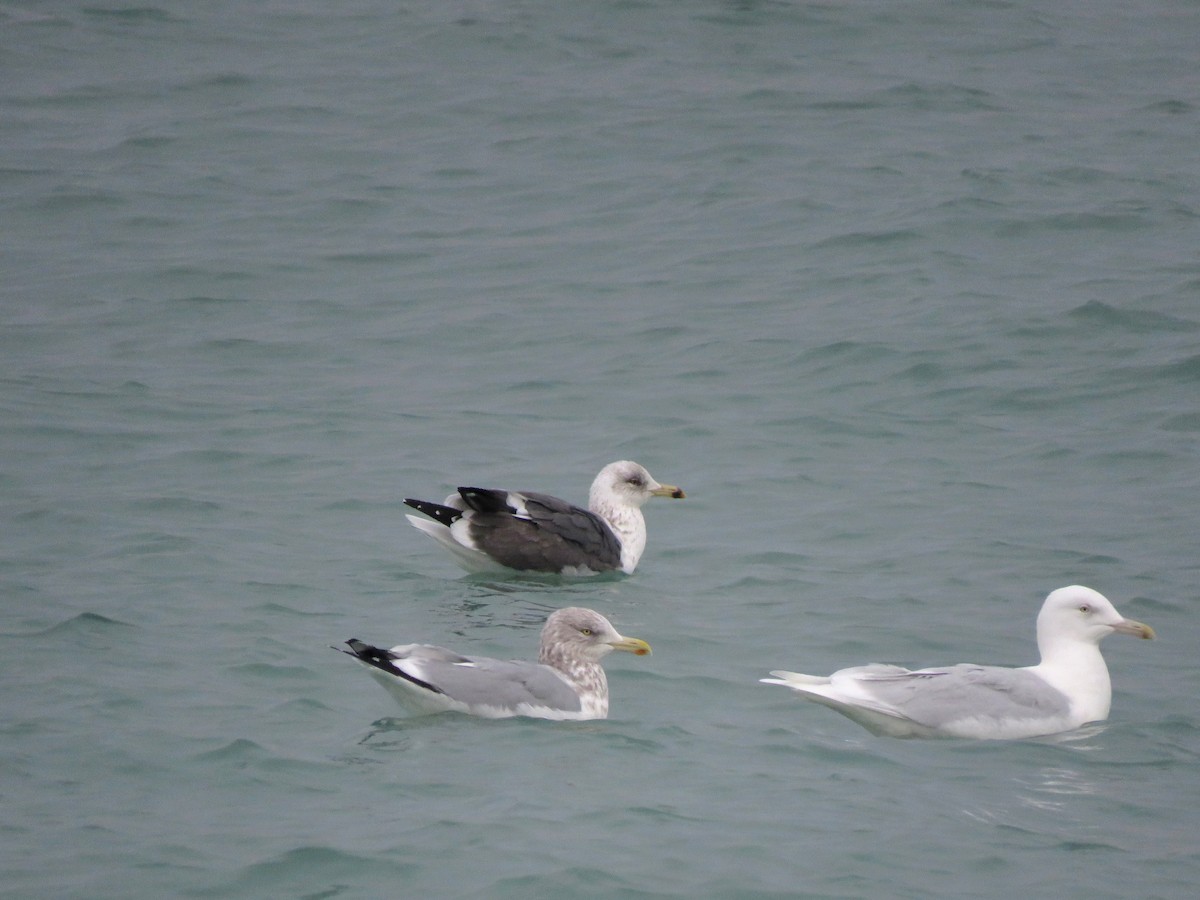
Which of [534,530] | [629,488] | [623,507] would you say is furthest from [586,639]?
[629,488]

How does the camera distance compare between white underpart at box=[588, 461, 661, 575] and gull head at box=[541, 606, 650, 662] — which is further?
white underpart at box=[588, 461, 661, 575]

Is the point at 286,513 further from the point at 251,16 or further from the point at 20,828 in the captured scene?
the point at 251,16

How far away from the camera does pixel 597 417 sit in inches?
556

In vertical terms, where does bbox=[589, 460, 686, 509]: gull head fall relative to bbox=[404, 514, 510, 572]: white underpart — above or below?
above

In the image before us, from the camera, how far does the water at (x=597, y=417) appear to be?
690cm

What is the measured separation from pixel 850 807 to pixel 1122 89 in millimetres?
17514

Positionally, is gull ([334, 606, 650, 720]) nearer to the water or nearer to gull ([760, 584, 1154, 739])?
the water

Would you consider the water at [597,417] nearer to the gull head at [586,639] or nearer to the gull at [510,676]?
the gull at [510,676]

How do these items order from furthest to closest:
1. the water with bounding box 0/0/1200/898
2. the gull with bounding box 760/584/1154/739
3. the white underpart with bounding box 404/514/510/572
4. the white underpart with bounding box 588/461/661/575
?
the white underpart with bounding box 588/461/661/575
the white underpart with bounding box 404/514/510/572
the gull with bounding box 760/584/1154/739
the water with bounding box 0/0/1200/898

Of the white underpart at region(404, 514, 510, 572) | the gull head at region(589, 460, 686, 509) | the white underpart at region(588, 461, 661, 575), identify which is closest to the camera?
the white underpart at region(404, 514, 510, 572)

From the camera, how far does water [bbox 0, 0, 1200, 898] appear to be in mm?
6898

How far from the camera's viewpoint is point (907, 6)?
25.4 m

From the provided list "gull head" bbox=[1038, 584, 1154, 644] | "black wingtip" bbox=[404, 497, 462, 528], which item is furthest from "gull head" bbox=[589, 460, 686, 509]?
"gull head" bbox=[1038, 584, 1154, 644]

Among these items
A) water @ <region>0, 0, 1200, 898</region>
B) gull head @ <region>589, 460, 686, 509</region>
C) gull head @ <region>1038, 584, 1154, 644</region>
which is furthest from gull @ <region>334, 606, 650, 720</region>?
gull head @ <region>589, 460, 686, 509</region>
